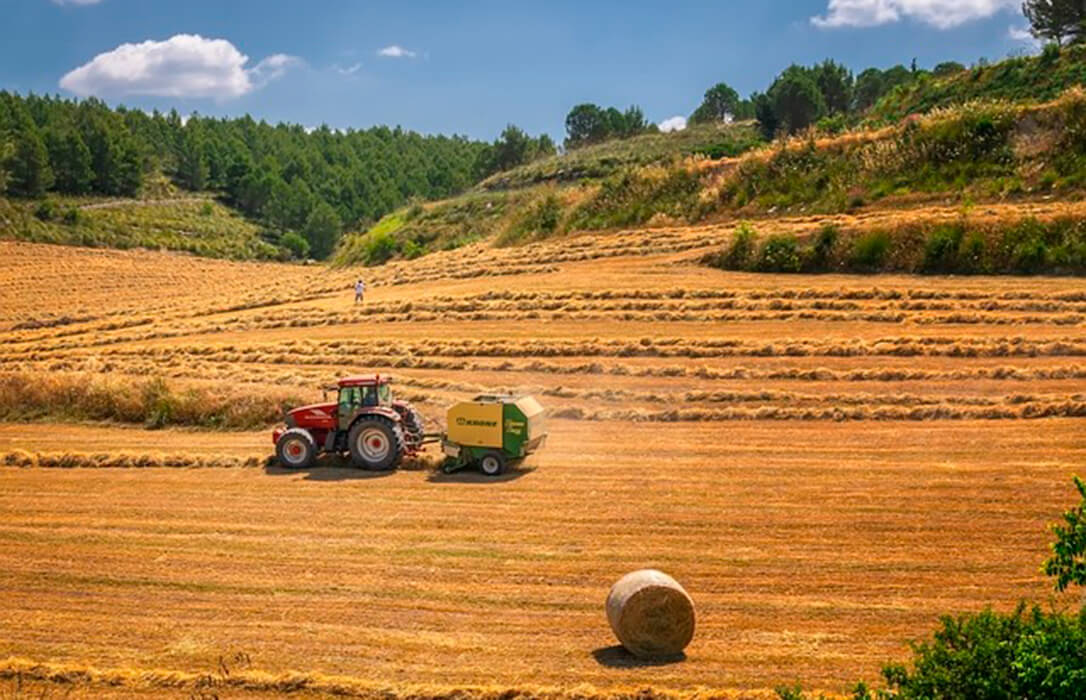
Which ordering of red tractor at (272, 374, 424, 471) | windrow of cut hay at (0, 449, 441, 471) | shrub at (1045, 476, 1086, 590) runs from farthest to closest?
windrow of cut hay at (0, 449, 441, 471) < red tractor at (272, 374, 424, 471) < shrub at (1045, 476, 1086, 590)

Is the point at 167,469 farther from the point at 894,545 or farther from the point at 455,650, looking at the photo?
the point at 894,545

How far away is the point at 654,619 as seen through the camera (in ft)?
43.5

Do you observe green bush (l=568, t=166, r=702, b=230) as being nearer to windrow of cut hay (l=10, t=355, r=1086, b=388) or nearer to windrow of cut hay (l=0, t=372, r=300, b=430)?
windrow of cut hay (l=10, t=355, r=1086, b=388)

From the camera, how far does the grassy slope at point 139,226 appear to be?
95.2m

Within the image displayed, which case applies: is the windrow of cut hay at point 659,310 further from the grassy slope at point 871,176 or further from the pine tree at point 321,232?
the pine tree at point 321,232

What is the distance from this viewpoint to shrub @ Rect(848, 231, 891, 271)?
1622 inches

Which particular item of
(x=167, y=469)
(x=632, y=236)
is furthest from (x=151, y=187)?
(x=167, y=469)

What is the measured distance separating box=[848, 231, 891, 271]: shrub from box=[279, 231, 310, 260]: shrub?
9174cm

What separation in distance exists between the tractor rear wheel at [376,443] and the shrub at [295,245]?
104 meters

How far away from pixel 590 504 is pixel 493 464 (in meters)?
3.35

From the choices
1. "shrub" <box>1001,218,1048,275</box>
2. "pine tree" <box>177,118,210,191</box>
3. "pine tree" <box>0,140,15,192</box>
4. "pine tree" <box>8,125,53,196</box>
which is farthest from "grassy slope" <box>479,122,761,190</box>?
"pine tree" <box>177,118,210,191</box>

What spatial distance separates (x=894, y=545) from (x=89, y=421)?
2254cm

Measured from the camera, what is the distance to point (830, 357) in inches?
1232

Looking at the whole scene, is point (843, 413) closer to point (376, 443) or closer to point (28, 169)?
point (376, 443)
